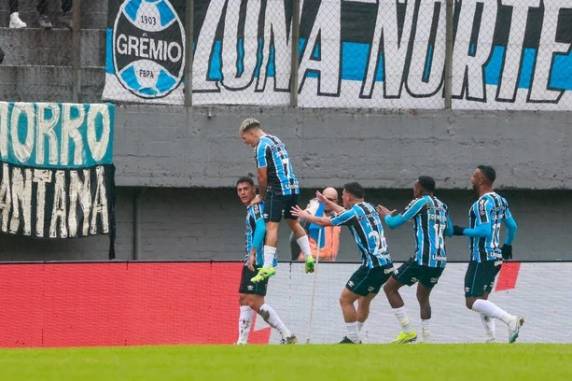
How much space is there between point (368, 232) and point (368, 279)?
0.50 m

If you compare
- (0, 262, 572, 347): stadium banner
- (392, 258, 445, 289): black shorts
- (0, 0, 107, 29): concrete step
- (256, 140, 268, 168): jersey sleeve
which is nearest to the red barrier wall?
(0, 262, 572, 347): stadium banner

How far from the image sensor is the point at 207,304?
18.3m

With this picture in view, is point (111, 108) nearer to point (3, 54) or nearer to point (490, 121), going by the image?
point (3, 54)

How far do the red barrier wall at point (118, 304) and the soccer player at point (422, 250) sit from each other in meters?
2.24

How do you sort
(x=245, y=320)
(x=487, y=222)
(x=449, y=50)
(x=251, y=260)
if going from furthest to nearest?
(x=449, y=50) < (x=245, y=320) < (x=487, y=222) < (x=251, y=260)

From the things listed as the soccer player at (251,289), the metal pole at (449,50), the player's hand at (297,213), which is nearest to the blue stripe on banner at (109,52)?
the soccer player at (251,289)

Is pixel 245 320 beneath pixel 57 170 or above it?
beneath

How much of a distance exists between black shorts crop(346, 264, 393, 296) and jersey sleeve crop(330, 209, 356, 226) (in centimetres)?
55

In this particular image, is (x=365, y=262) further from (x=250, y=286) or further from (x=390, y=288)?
(x=250, y=286)

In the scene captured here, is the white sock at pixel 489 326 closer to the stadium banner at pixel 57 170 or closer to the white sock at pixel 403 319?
the white sock at pixel 403 319

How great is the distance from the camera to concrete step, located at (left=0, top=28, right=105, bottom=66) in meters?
20.8

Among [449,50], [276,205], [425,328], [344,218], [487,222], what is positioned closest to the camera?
[276,205]

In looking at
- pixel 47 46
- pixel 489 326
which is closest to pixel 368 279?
pixel 489 326

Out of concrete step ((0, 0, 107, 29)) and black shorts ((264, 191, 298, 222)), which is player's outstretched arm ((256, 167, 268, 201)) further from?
concrete step ((0, 0, 107, 29))
